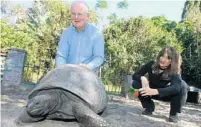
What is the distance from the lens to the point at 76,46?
3.02 metres

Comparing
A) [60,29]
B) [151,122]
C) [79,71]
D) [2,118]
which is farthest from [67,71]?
[60,29]

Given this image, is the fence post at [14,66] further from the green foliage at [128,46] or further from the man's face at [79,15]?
the man's face at [79,15]

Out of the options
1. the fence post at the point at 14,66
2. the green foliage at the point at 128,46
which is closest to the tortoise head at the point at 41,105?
the fence post at the point at 14,66

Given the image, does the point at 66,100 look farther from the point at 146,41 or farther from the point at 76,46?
the point at 146,41

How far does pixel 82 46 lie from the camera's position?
9.83 feet

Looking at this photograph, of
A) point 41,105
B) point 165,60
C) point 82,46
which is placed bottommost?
point 41,105

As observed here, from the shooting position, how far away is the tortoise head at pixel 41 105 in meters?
2.28

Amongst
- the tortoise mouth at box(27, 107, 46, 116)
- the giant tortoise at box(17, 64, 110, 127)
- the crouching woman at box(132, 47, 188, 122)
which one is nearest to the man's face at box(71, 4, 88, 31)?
the giant tortoise at box(17, 64, 110, 127)

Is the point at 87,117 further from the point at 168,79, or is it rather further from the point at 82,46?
the point at 168,79

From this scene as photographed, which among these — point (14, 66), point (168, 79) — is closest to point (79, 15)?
point (168, 79)

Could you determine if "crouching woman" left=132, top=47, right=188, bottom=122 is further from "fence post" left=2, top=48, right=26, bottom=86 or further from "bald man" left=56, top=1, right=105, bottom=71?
"fence post" left=2, top=48, right=26, bottom=86

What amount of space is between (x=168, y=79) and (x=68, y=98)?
175 cm

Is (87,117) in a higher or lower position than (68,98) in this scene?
lower

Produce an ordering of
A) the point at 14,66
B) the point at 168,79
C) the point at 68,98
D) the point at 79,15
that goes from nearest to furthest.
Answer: the point at 68,98, the point at 79,15, the point at 168,79, the point at 14,66
